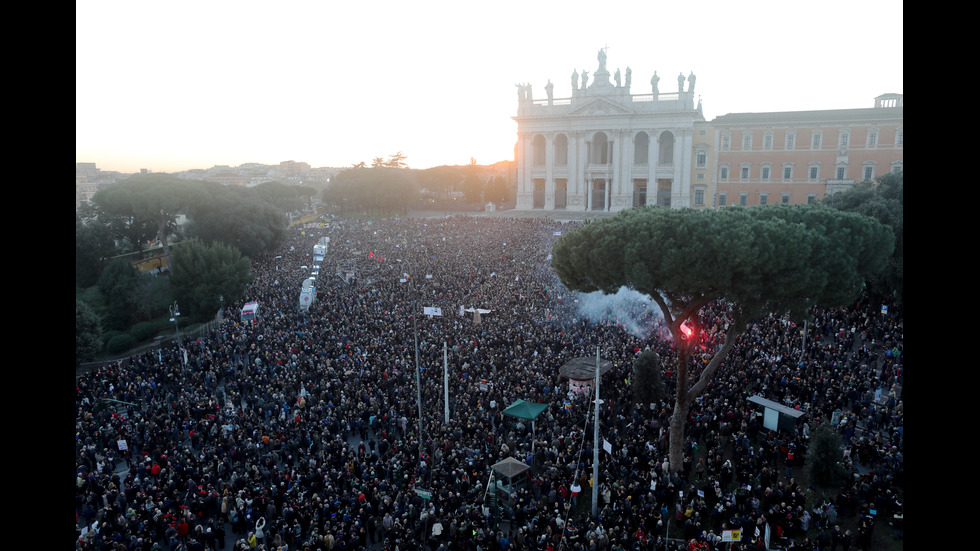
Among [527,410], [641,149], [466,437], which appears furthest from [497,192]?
[466,437]

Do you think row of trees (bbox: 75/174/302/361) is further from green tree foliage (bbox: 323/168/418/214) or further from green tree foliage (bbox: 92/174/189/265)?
green tree foliage (bbox: 323/168/418/214)

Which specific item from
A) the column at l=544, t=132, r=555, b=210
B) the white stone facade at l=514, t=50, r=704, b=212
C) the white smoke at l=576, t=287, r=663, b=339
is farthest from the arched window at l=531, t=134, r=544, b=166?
the white smoke at l=576, t=287, r=663, b=339

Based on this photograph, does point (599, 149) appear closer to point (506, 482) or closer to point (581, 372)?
point (581, 372)

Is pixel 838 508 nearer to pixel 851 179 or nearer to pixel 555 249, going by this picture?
pixel 555 249

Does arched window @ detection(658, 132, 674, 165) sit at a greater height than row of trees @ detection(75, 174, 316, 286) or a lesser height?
greater

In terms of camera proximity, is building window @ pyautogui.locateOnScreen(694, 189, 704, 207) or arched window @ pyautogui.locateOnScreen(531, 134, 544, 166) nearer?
building window @ pyautogui.locateOnScreen(694, 189, 704, 207)

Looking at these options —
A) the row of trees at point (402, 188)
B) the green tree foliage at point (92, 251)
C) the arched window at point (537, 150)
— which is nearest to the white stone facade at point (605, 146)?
the arched window at point (537, 150)
